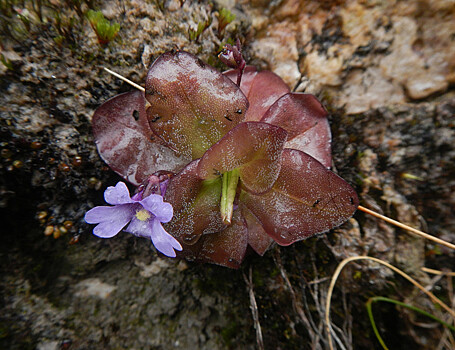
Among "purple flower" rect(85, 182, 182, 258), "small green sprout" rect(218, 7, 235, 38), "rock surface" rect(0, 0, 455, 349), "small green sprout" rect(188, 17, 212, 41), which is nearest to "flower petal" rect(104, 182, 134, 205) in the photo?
"purple flower" rect(85, 182, 182, 258)

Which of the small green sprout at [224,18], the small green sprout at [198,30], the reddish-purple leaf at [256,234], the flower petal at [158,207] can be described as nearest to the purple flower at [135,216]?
the flower petal at [158,207]

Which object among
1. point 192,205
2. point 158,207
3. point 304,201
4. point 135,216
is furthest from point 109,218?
point 304,201

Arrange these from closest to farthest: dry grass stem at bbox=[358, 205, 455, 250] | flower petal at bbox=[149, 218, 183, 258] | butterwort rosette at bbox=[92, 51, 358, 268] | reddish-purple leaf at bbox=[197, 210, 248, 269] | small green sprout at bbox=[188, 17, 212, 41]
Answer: flower petal at bbox=[149, 218, 183, 258], butterwort rosette at bbox=[92, 51, 358, 268], reddish-purple leaf at bbox=[197, 210, 248, 269], dry grass stem at bbox=[358, 205, 455, 250], small green sprout at bbox=[188, 17, 212, 41]

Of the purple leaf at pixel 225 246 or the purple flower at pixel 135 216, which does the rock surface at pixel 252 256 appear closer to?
the purple leaf at pixel 225 246

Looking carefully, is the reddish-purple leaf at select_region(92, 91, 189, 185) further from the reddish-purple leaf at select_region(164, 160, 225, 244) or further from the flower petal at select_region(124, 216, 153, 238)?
the flower petal at select_region(124, 216, 153, 238)

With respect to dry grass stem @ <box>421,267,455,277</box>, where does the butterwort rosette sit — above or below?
above

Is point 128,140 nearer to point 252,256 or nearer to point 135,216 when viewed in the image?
point 135,216

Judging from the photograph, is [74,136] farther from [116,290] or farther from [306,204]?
[306,204]
